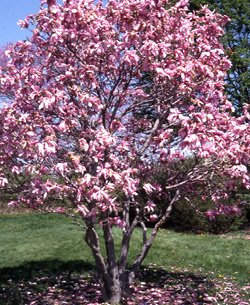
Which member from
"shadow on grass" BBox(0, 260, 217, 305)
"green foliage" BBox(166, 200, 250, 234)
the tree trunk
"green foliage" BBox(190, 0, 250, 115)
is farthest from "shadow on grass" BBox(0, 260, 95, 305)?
"green foliage" BBox(190, 0, 250, 115)

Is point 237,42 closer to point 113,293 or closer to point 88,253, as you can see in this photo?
point 88,253

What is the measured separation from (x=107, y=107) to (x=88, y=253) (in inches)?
208

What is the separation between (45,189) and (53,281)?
3.51 meters

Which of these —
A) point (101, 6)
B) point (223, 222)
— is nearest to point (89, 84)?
point (101, 6)

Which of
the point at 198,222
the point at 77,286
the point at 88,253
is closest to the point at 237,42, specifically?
the point at 198,222

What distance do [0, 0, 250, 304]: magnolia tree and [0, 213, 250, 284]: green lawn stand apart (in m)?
2.41

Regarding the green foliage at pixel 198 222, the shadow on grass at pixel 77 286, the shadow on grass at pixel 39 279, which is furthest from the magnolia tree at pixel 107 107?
the green foliage at pixel 198 222

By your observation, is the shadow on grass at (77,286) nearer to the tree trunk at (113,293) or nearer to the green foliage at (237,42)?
the tree trunk at (113,293)

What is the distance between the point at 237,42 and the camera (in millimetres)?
22797

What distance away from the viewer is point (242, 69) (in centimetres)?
2284

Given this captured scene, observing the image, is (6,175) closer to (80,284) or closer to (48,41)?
(48,41)

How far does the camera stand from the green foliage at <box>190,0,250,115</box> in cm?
2173

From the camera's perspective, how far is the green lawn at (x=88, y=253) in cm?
929

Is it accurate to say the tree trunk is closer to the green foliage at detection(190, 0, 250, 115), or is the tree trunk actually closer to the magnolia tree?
the magnolia tree
